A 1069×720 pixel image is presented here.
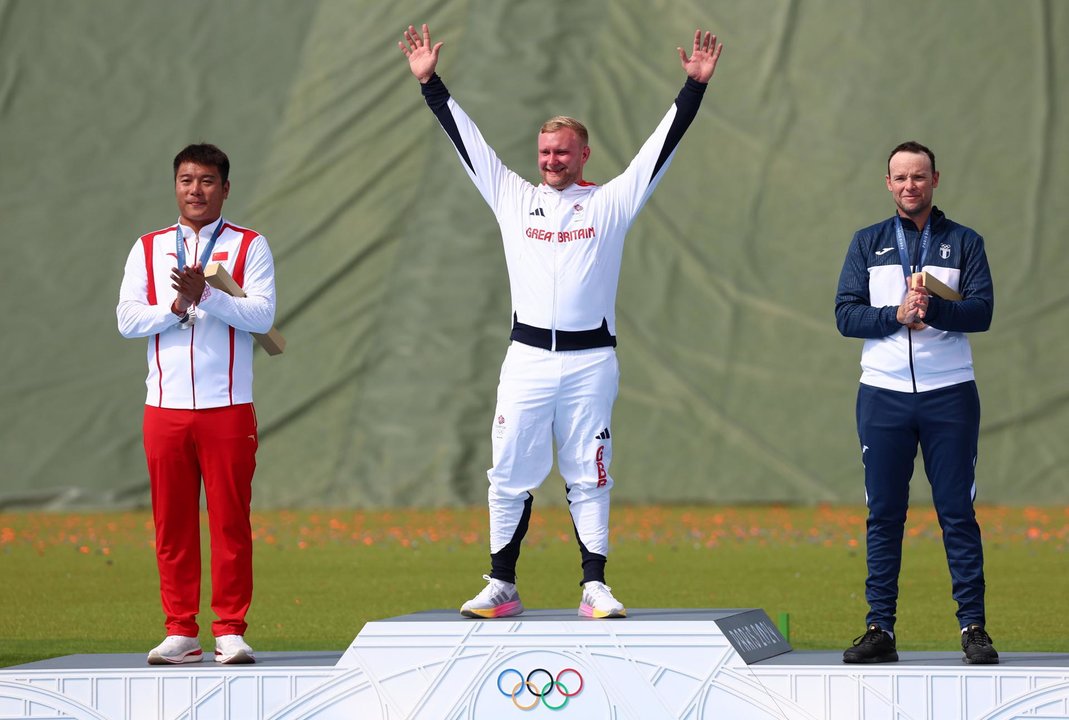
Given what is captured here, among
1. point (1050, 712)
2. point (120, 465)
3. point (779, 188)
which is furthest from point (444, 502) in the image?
point (1050, 712)

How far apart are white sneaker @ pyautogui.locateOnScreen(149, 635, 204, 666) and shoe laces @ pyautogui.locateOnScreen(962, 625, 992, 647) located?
322 centimetres

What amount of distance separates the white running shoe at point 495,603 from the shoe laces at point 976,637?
189 centimetres

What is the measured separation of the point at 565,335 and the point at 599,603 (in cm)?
117

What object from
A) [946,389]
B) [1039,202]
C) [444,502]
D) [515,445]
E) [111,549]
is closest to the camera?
[946,389]

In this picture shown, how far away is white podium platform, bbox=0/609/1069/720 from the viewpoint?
5.90m

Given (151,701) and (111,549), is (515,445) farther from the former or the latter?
(111,549)

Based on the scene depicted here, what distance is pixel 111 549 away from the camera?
44.4 feet

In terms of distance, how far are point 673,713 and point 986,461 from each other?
12.6m

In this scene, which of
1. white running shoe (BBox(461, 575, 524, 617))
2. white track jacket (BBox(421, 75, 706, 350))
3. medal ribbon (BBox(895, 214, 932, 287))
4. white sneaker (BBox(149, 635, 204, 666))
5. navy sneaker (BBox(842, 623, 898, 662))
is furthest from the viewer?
white track jacket (BBox(421, 75, 706, 350))

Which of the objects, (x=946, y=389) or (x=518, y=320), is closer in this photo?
(x=946, y=389)

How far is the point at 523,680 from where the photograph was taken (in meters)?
6.10

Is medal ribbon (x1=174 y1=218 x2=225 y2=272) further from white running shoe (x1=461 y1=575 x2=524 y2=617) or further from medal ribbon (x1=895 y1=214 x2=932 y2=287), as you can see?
medal ribbon (x1=895 y1=214 x2=932 y2=287)

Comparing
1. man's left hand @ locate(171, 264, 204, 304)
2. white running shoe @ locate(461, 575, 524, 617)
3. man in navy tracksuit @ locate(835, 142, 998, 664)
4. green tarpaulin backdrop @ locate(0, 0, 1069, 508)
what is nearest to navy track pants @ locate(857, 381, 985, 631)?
man in navy tracksuit @ locate(835, 142, 998, 664)

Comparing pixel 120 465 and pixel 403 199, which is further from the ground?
pixel 403 199
